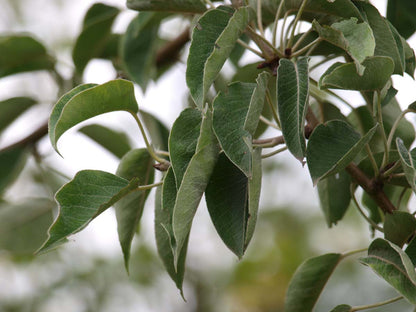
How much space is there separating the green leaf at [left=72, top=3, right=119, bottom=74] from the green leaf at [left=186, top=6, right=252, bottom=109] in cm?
61

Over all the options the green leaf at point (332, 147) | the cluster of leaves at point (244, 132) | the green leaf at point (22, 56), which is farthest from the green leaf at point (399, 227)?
the green leaf at point (22, 56)

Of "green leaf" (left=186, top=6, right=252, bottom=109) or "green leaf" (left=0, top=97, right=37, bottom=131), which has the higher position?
"green leaf" (left=186, top=6, right=252, bottom=109)

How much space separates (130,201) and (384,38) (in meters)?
0.36

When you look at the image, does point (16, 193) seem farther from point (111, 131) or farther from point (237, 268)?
point (111, 131)

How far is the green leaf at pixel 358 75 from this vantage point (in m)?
0.56

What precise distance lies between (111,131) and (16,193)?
144 centimetres

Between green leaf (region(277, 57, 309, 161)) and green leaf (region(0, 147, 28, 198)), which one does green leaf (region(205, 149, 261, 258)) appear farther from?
green leaf (region(0, 147, 28, 198))

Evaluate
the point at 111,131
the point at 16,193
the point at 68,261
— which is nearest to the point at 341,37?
the point at 111,131

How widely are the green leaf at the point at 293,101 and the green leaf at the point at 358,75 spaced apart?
23mm

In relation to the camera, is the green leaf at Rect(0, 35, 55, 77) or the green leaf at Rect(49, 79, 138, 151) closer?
the green leaf at Rect(49, 79, 138, 151)

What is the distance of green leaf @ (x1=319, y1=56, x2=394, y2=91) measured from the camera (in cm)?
56

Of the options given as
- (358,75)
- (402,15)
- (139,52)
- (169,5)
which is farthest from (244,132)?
(139,52)

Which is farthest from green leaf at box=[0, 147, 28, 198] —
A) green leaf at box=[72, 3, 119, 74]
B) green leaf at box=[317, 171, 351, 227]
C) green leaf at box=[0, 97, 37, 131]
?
green leaf at box=[317, 171, 351, 227]

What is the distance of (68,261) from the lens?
109 inches
